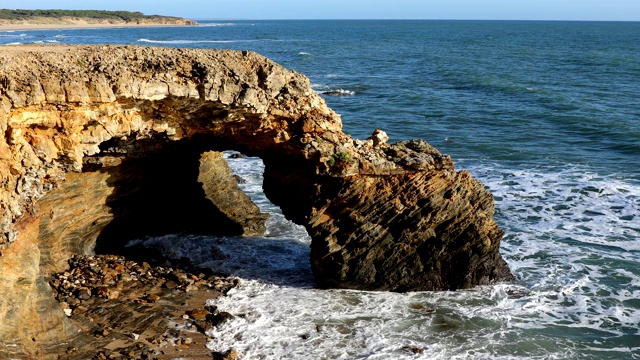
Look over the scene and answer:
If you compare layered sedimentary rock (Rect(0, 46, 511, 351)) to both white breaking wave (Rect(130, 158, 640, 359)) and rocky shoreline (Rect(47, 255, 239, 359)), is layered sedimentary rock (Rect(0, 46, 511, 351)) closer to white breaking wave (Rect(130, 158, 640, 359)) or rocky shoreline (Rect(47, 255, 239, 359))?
rocky shoreline (Rect(47, 255, 239, 359))

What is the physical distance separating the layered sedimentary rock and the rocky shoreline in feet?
2.15

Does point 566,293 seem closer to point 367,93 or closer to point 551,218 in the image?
point 551,218

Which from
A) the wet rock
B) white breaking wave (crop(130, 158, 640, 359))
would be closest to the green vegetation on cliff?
white breaking wave (crop(130, 158, 640, 359))

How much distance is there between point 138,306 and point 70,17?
5844 inches

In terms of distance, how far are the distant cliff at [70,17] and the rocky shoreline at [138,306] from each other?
130762 millimetres

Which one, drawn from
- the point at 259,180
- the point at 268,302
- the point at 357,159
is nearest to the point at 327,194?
the point at 357,159

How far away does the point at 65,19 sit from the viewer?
142875mm

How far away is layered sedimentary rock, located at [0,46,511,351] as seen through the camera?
12.0m

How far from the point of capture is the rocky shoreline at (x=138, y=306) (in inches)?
477

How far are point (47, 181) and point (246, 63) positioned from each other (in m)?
5.11

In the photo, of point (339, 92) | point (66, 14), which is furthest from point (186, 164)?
point (66, 14)

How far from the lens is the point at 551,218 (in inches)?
812

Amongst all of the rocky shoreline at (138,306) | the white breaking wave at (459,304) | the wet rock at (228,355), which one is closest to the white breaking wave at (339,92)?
the white breaking wave at (459,304)

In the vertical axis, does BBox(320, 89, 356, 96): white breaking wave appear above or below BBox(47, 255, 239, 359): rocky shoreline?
above
